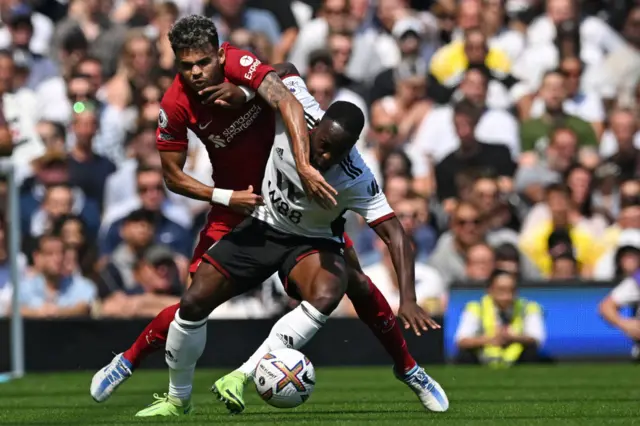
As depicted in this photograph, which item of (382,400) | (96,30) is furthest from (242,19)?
(382,400)

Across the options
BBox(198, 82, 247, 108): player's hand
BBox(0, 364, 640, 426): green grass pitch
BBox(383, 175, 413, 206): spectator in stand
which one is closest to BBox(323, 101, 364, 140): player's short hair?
BBox(198, 82, 247, 108): player's hand

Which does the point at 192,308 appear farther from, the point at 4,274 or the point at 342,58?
the point at 342,58

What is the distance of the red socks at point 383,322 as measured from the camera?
7.79 m

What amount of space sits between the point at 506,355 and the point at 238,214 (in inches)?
201

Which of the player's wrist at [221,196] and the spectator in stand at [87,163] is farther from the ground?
the player's wrist at [221,196]

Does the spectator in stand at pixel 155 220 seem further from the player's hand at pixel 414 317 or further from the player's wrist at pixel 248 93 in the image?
the player's hand at pixel 414 317

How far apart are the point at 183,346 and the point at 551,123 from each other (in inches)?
304

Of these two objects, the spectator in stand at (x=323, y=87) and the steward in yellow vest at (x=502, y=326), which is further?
the spectator in stand at (x=323, y=87)

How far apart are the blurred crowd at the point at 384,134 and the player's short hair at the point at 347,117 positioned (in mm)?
5368

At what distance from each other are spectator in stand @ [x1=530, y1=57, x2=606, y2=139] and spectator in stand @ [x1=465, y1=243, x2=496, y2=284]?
2370mm

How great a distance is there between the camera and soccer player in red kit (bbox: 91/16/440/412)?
7355 mm

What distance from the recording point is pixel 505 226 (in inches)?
529

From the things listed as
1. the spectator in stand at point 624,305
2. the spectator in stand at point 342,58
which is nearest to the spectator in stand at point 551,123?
the spectator in stand at point 342,58

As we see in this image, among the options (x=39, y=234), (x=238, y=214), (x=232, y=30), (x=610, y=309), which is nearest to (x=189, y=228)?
(x=39, y=234)
